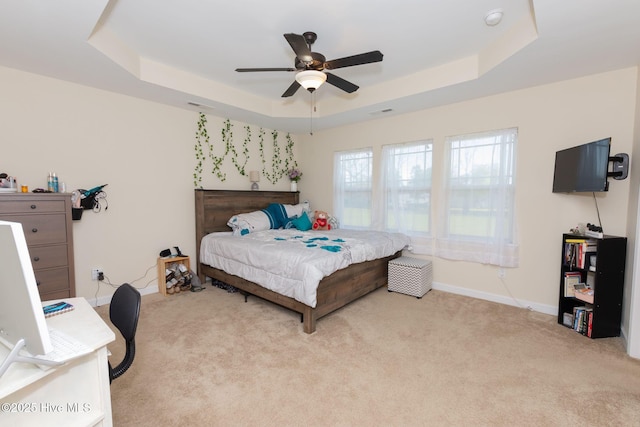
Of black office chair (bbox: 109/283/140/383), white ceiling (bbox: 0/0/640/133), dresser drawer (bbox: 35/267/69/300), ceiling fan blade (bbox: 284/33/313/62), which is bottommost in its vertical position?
dresser drawer (bbox: 35/267/69/300)

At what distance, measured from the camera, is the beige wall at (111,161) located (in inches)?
111

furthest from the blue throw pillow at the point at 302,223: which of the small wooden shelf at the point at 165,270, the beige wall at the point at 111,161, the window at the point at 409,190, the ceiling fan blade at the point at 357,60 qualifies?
the ceiling fan blade at the point at 357,60

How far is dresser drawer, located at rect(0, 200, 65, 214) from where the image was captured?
7.75ft

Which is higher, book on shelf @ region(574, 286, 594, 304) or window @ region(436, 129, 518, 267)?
window @ region(436, 129, 518, 267)

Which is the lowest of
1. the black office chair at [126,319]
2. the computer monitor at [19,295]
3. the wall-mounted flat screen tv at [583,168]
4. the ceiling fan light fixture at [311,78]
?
the black office chair at [126,319]

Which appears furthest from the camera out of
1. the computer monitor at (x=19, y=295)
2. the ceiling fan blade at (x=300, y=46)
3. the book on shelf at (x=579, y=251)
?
the book on shelf at (x=579, y=251)

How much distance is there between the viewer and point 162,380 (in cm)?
196

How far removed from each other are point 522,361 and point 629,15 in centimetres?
251

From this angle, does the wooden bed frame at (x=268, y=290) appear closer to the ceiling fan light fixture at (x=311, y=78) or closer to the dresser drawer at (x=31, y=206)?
the dresser drawer at (x=31, y=206)

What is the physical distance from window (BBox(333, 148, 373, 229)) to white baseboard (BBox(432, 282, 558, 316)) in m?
1.40

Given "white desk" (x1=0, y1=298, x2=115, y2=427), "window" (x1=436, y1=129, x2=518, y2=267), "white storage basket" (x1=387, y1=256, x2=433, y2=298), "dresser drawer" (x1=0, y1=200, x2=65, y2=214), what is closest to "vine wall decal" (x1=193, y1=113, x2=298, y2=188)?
"dresser drawer" (x1=0, y1=200, x2=65, y2=214)

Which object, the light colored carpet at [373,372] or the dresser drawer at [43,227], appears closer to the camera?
the light colored carpet at [373,372]

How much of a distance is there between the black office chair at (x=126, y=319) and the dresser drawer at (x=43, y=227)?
69.3 inches

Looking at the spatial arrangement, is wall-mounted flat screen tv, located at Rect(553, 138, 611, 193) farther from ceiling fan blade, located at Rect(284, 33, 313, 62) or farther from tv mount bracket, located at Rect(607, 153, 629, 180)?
ceiling fan blade, located at Rect(284, 33, 313, 62)
